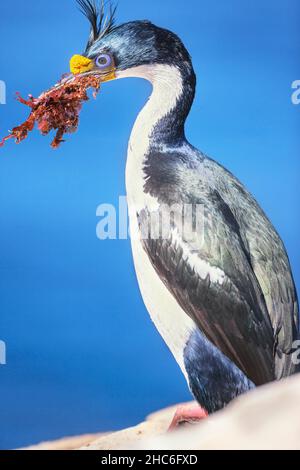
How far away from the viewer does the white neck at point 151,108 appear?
2.23 meters

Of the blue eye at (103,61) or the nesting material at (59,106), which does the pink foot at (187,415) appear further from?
the blue eye at (103,61)

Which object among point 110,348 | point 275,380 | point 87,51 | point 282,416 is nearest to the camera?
point 282,416

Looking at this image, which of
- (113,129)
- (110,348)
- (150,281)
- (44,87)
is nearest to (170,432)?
(110,348)

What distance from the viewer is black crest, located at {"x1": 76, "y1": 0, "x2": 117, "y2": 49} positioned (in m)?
2.28

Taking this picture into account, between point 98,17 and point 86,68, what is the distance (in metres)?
0.19

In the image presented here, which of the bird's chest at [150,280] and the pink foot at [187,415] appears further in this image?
the pink foot at [187,415]

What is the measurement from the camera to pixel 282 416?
1573 millimetres

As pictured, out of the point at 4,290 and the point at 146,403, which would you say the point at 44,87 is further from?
the point at 146,403

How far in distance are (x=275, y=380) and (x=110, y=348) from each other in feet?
1.91

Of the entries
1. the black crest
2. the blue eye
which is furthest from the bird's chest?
the black crest

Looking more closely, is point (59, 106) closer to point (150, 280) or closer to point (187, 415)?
point (150, 280)

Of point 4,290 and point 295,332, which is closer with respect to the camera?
point 295,332

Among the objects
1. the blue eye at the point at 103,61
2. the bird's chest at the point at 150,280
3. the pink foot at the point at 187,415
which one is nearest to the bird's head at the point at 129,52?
the blue eye at the point at 103,61

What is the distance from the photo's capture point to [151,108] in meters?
2.26
